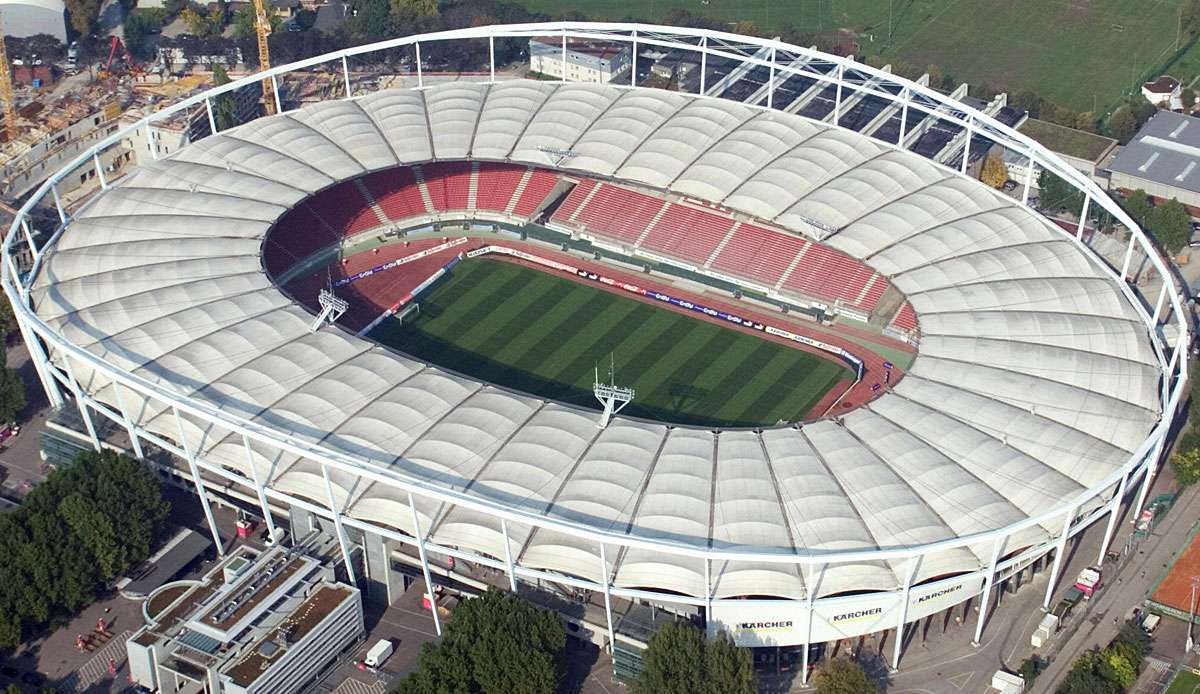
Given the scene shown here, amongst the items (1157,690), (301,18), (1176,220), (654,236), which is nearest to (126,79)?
(301,18)

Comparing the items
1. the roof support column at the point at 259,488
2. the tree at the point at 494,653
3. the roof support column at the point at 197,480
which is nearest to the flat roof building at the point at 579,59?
the roof support column at the point at 197,480

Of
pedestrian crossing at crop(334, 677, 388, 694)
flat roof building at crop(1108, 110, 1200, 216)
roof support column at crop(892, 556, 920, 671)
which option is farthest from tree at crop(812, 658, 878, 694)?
flat roof building at crop(1108, 110, 1200, 216)

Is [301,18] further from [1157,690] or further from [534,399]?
[1157,690]

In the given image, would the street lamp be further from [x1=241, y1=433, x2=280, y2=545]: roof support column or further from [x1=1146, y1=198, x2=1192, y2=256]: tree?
[x1=241, y1=433, x2=280, y2=545]: roof support column

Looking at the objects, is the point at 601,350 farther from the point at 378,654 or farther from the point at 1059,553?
the point at 1059,553

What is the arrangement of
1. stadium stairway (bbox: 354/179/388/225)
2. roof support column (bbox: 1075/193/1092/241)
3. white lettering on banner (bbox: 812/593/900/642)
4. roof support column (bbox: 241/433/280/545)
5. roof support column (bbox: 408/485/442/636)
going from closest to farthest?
white lettering on banner (bbox: 812/593/900/642) < roof support column (bbox: 408/485/442/636) < roof support column (bbox: 241/433/280/545) < roof support column (bbox: 1075/193/1092/241) < stadium stairway (bbox: 354/179/388/225)

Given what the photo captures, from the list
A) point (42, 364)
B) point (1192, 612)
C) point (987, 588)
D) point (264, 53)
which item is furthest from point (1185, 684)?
point (264, 53)

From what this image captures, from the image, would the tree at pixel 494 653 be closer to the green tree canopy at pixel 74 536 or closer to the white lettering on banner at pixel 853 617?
the white lettering on banner at pixel 853 617
